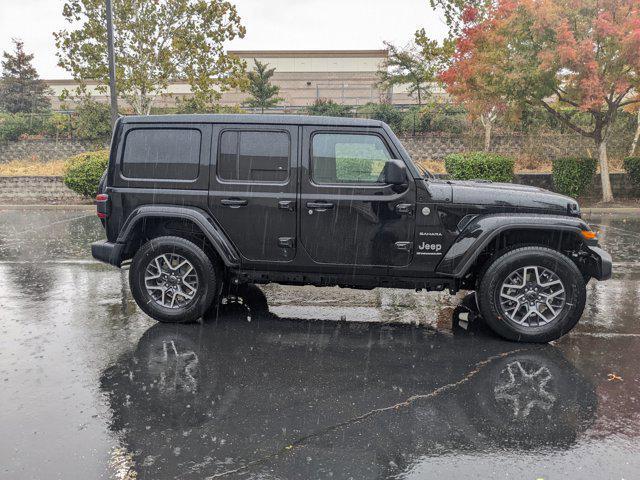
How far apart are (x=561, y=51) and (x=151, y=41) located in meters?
14.6

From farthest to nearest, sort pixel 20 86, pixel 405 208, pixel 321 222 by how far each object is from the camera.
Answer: pixel 20 86, pixel 321 222, pixel 405 208

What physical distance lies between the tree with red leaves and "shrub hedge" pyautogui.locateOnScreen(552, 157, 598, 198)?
1128 millimetres

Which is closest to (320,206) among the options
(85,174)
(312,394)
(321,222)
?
(321,222)

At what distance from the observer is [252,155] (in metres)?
5.27

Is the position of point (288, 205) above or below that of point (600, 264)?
above

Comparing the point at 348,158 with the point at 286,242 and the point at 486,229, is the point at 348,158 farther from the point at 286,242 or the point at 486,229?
the point at 486,229

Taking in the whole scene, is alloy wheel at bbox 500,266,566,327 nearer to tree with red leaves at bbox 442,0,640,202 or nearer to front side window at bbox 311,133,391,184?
front side window at bbox 311,133,391,184

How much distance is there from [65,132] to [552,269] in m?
24.4

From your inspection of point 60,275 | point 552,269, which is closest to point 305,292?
point 552,269

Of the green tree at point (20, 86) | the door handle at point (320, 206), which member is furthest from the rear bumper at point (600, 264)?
the green tree at point (20, 86)

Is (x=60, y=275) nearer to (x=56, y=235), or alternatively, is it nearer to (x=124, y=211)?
(x=124, y=211)

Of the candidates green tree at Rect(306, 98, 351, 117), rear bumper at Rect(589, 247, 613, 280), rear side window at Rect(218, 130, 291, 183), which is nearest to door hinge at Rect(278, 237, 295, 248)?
rear side window at Rect(218, 130, 291, 183)

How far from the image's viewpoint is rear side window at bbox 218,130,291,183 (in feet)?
17.1

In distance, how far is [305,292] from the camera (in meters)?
6.78
